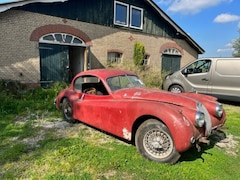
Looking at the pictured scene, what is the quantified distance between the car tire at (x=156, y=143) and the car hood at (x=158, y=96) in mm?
542

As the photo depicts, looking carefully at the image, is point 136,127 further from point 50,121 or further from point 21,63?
point 21,63

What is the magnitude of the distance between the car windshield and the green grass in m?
1.20

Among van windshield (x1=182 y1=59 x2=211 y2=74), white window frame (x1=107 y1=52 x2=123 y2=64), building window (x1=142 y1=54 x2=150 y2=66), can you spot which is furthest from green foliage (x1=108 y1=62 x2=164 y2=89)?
van windshield (x1=182 y1=59 x2=211 y2=74)

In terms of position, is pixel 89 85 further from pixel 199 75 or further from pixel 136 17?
pixel 136 17

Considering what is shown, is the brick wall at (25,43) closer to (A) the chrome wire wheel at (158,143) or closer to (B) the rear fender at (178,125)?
(A) the chrome wire wheel at (158,143)

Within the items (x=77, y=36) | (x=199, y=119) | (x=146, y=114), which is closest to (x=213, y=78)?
(x=199, y=119)

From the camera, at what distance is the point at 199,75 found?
9.66 m

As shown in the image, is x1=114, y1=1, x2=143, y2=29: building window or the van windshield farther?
x1=114, y1=1, x2=143, y2=29: building window

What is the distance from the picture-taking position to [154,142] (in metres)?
3.82

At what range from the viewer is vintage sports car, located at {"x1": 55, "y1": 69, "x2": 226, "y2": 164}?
3.61 metres

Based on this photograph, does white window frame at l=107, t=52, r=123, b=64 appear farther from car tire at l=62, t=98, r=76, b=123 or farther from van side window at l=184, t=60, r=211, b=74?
car tire at l=62, t=98, r=76, b=123

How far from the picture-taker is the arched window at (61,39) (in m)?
10.7

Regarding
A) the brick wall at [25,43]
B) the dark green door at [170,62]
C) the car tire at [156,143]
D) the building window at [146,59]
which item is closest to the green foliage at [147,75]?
the brick wall at [25,43]

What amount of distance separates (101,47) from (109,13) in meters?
2.19
